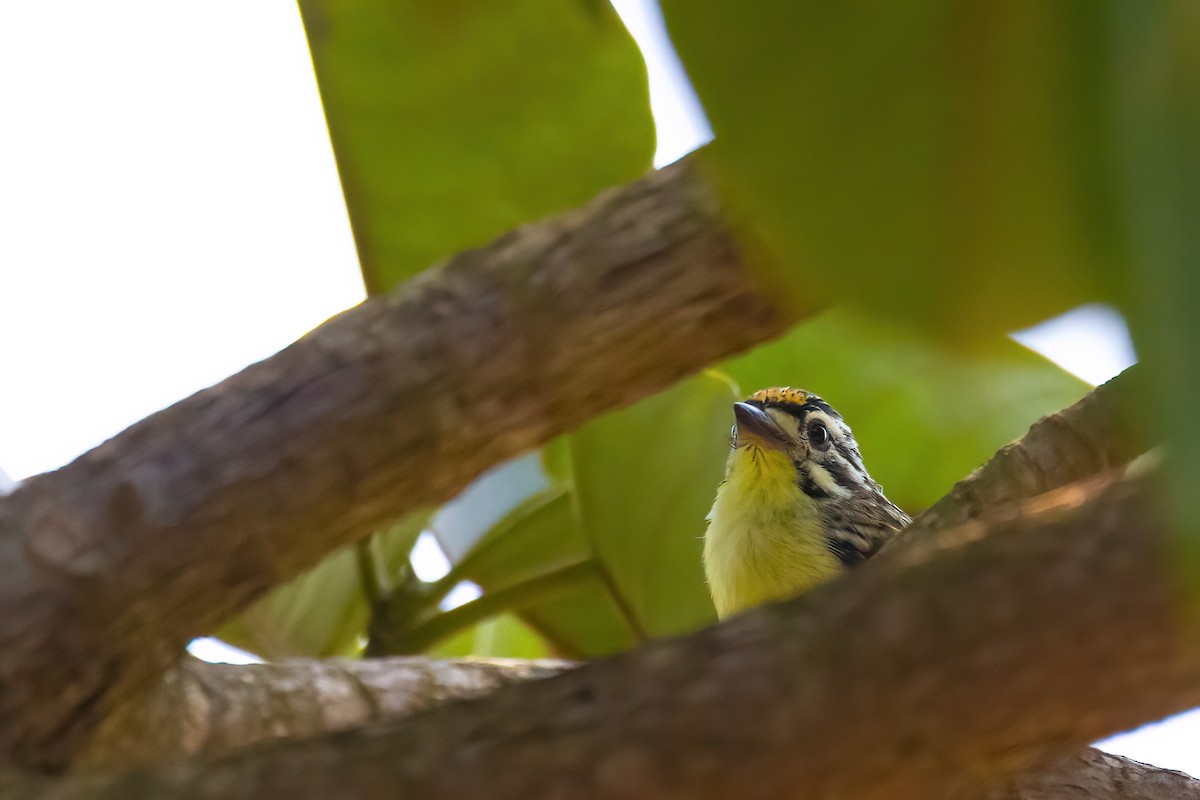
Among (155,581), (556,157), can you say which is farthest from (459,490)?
(556,157)

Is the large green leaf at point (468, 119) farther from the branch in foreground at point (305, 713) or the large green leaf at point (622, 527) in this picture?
A: the branch in foreground at point (305, 713)

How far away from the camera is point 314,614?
106 inches

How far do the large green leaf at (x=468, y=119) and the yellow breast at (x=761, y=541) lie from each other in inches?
43.2

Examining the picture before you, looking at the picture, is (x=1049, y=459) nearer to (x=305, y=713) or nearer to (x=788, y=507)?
(x=305, y=713)

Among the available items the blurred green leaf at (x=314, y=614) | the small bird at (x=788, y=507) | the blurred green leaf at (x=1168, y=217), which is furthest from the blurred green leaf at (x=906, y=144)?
the small bird at (x=788, y=507)

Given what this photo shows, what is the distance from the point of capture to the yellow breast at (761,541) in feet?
9.65

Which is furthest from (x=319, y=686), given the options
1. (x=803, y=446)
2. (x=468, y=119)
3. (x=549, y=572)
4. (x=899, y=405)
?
(x=803, y=446)

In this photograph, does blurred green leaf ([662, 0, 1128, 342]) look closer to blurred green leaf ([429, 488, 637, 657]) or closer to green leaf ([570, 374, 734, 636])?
green leaf ([570, 374, 734, 636])

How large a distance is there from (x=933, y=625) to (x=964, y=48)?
16.2 inches

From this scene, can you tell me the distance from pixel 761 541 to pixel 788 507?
0.75ft

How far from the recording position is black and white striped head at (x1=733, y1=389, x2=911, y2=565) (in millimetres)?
3275

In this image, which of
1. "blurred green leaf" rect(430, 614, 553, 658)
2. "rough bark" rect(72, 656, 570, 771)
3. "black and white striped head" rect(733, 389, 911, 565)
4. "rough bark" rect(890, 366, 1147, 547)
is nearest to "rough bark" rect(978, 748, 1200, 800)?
"rough bark" rect(890, 366, 1147, 547)

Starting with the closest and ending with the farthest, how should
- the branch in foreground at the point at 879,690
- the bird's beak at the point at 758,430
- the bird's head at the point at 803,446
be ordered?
the branch in foreground at the point at 879,690 < the bird's beak at the point at 758,430 < the bird's head at the point at 803,446

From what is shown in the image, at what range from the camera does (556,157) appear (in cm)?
223
